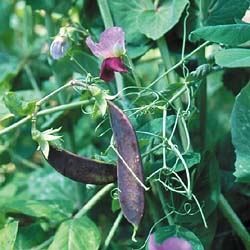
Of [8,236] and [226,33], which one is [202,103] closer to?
[226,33]

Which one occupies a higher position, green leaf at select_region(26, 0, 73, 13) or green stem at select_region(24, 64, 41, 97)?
green leaf at select_region(26, 0, 73, 13)

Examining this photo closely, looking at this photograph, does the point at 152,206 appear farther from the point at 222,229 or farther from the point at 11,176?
the point at 11,176

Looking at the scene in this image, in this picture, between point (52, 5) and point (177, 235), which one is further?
point (52, 5)

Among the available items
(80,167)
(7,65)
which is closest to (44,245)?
(80,167)

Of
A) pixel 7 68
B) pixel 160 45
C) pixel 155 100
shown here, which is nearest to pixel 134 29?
pixel 160 45

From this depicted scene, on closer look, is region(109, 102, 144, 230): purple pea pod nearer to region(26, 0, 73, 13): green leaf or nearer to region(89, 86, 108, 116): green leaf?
region(89, 86, 108, 116): green leaf

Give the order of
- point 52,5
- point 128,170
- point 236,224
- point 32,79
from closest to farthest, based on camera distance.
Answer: point 128,170 → point 236,224 → point 52,5 → point 32,79

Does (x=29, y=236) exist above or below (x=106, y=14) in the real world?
below

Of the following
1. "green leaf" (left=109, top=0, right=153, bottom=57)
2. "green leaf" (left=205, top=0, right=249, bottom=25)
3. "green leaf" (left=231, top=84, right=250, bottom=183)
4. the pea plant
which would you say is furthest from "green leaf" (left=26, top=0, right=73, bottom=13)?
"green leaf" (left=231, top=84, right=250, bottom=183)
